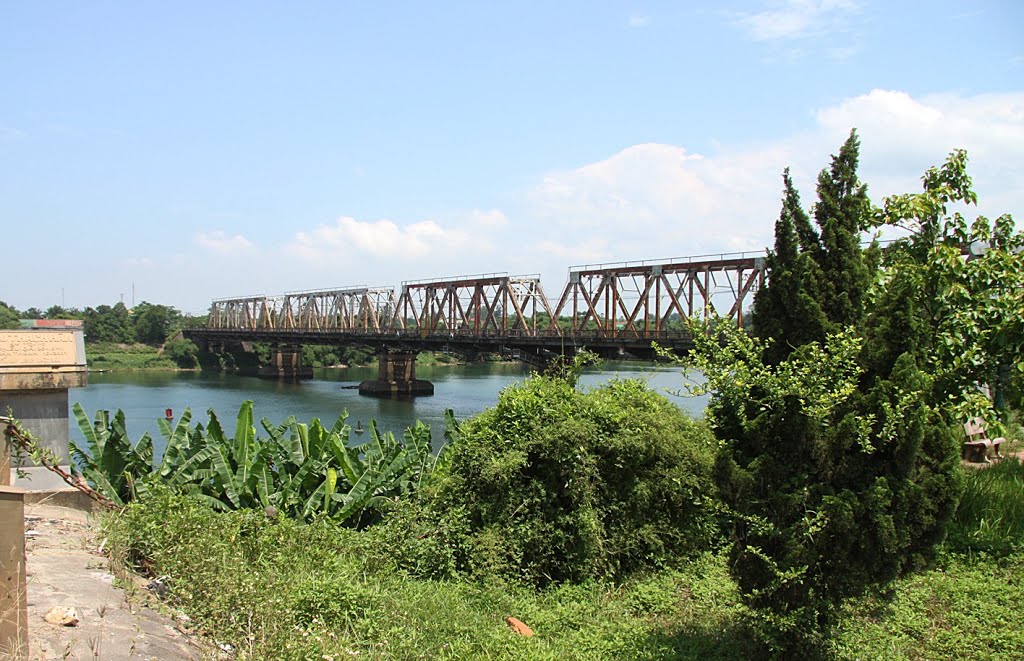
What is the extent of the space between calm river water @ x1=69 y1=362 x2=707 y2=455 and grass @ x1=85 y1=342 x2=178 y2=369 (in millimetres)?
2470

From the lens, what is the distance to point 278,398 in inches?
2328

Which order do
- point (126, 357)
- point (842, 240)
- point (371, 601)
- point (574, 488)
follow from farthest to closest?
point (126, 357), point (574, 488), point (371, 601), point (842, 240)

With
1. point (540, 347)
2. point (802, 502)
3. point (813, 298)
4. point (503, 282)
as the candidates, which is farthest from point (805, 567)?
point (503, 282)

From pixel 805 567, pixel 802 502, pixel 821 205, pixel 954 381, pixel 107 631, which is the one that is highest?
pixel 821 205

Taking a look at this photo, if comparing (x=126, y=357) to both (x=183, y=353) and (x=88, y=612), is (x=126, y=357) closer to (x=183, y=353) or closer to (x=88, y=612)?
(x=183, y=353)

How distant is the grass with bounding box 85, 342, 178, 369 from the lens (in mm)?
82150

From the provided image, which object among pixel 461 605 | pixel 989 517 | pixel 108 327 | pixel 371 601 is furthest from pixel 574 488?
pixel 108 327

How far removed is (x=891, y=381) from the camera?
4.85 metres

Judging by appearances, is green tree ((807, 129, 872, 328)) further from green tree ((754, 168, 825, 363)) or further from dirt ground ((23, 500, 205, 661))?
dirt ground ((23, 500, 205, 661))

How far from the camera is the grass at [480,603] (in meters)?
5.63

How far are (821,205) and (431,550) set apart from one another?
4.85 metres

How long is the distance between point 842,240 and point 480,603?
14.2 feet

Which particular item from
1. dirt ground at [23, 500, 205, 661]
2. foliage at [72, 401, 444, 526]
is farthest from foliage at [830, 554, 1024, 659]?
foliage at [72, 401, 444, 526]

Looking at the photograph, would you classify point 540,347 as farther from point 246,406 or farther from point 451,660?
point 451,660
